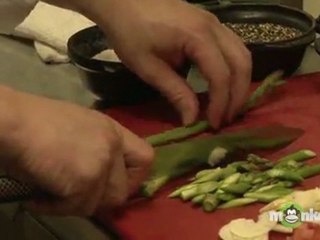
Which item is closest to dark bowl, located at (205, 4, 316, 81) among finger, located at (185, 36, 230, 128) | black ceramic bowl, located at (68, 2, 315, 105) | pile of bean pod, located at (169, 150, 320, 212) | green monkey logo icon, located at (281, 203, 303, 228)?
black ceramic bowl, located at (68, 2, 315, 105)

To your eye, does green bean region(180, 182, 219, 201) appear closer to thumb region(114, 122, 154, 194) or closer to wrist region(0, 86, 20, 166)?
thumb region(114, 122, 154, 194)

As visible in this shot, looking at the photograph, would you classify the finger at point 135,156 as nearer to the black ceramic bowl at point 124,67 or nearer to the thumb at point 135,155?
the thumb at point 135,155

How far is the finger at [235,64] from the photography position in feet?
3.13

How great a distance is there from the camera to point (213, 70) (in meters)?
0.94

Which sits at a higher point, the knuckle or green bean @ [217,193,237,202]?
the knuckle

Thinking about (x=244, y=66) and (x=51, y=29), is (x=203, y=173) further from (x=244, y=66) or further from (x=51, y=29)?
(x=51, y=29)

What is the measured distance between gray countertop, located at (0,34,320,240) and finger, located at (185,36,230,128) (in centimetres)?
14

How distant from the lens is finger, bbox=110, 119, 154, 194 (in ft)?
2.51

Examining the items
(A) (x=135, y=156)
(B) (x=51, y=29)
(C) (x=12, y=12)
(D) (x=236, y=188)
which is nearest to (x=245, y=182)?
(D) (x=236, y=188)


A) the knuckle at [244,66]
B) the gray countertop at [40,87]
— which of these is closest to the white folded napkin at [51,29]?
the gray countertop at [40,87]

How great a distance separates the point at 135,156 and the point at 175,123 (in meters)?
0.23

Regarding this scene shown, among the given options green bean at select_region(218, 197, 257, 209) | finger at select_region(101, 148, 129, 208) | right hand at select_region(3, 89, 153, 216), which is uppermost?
right hand at select_region(3, 89, 153, 216)

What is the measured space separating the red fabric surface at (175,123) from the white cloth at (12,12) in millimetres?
342

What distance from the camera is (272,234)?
76cm
